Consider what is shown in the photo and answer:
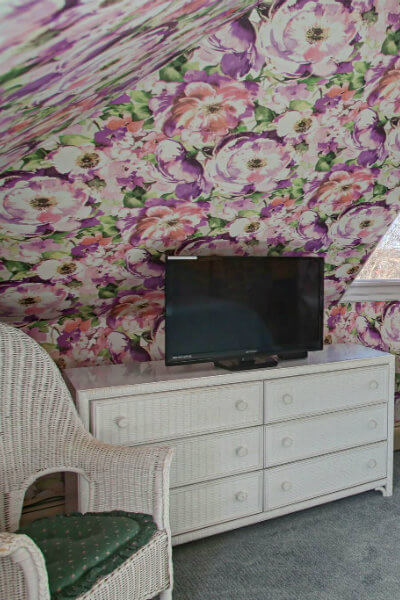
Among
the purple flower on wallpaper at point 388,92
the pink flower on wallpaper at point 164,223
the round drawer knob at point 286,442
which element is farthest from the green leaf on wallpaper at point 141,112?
the round drawer knob at point 286,442

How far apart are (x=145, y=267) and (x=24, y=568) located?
1477mm

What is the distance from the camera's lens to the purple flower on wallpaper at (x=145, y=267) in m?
2.39

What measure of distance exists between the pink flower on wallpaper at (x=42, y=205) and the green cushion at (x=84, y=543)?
1.10 metres

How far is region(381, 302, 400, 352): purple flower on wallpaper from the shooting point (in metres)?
3.43

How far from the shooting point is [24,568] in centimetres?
127

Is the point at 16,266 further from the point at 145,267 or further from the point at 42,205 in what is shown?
the point at 145,267

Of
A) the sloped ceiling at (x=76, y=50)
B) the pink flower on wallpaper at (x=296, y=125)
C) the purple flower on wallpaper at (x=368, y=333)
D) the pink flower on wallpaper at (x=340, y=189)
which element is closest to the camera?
the sloped ceiling at (x=76, y=50)

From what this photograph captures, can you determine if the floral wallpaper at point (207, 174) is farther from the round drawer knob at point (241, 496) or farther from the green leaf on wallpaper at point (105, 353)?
the round drawer knob at point (241, 496)

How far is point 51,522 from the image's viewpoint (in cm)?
175

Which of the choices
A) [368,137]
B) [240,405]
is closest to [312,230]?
[368,137]

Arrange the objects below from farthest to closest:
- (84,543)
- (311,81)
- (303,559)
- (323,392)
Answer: (323,392) < (303,559) < (311,81) < (84,543)

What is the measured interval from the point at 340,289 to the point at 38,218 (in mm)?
1940

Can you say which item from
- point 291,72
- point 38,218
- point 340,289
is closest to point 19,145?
point 38,218

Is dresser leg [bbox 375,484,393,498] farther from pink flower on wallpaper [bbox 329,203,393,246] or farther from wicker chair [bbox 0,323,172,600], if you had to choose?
wicker chair [bbox 0,323,172,600]
